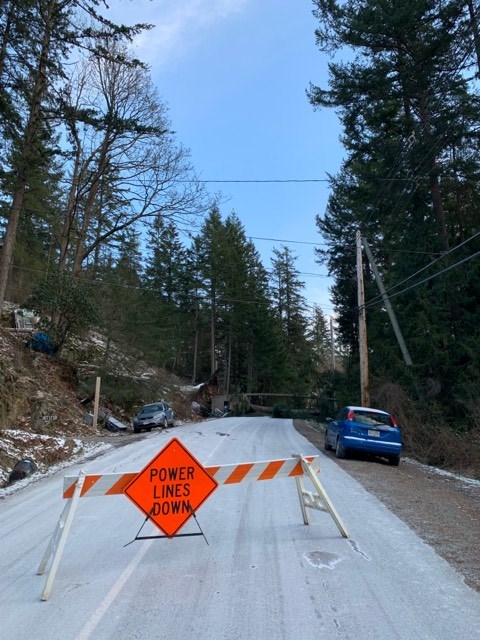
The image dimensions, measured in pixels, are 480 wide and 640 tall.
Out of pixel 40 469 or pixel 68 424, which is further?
pixel 68 424

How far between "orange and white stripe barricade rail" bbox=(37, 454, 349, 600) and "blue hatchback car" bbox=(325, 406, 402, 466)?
783cm


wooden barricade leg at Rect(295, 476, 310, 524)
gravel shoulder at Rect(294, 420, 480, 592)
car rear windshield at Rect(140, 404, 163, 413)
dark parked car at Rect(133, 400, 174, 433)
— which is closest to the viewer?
gravel shoulder at Rect(294, 420, 480, 592)

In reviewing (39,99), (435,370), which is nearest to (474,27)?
(435,370)

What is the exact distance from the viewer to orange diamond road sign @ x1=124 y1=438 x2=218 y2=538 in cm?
529

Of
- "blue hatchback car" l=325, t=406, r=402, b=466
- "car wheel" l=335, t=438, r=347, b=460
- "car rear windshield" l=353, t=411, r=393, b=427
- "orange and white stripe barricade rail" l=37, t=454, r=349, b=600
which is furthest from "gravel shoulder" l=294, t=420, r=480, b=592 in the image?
"orange and white stripe barricade rail" l=37, t=454, r=349, b=600

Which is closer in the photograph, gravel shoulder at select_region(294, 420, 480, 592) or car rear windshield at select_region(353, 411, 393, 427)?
gravel shoulder at select_region(294, 420, 480, 592)

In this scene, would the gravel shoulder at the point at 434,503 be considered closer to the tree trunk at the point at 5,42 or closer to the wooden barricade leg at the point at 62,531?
the wooden barricade leg at the point at 62,531

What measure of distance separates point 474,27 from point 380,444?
13.2m

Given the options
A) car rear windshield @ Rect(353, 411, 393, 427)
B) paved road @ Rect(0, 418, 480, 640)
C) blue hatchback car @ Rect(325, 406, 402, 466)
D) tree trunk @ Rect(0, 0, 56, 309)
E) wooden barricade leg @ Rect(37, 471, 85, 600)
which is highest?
tree trunk @ Rect(0, 0, 56, 309)

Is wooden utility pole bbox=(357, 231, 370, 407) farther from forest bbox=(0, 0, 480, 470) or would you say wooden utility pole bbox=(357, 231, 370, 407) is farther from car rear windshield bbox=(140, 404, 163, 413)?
car rear windshield bbox=(140, 404, 163, 413)

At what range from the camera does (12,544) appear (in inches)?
240

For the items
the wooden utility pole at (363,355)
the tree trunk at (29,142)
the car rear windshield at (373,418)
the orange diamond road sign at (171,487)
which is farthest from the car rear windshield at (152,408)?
the orange diamond road sign at (171,487)

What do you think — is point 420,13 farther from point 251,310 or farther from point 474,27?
point 251,310

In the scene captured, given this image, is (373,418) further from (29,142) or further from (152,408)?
(152,408)
